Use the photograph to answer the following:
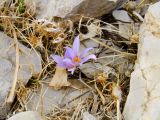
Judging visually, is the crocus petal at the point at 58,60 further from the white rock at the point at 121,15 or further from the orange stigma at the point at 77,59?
the white rock at the point at 121,15

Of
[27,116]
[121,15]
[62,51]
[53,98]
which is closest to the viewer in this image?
[27,116]

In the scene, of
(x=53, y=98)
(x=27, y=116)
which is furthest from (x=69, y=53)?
(x=27, y=116)

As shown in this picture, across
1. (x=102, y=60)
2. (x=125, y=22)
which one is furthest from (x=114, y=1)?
(x=102, y=60)

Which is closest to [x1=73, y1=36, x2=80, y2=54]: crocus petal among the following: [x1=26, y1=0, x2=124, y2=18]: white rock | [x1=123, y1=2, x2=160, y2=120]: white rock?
[x1=26, y1=0, x2=124, y2=18]: white rock

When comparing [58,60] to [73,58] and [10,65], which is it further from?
[10,65]

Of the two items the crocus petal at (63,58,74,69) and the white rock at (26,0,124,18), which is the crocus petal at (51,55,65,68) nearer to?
the crocus petal at (63,58,74,69)
